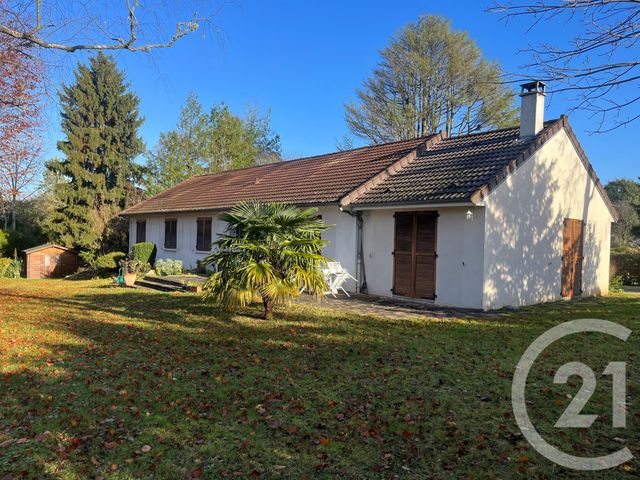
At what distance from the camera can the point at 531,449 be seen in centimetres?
384

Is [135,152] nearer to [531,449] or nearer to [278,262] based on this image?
[278,262]

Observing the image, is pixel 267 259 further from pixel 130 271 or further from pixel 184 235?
pixel 184 235

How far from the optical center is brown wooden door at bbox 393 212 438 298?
12.1 meters

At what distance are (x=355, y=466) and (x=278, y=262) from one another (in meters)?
5.78

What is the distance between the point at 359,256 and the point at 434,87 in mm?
16076

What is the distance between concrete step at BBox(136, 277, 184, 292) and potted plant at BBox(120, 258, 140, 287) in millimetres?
272

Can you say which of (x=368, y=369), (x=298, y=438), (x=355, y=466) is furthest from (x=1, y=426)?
(x=368, y=369)

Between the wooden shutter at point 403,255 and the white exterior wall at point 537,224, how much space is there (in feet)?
7.07

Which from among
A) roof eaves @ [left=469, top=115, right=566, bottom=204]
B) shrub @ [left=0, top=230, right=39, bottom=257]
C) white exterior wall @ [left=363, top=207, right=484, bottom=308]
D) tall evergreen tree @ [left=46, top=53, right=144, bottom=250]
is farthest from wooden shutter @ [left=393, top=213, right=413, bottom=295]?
shrub @ [left=0, top=230, right=39, bottom=257]

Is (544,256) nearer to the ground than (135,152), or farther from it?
nearer to the ground

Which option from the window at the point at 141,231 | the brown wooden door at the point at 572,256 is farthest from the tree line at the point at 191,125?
the brown wooden door at the point at 572,256

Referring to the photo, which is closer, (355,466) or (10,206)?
(355,466)

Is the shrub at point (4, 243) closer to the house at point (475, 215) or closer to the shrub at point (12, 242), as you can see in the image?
the shrub at point (12, 242)
